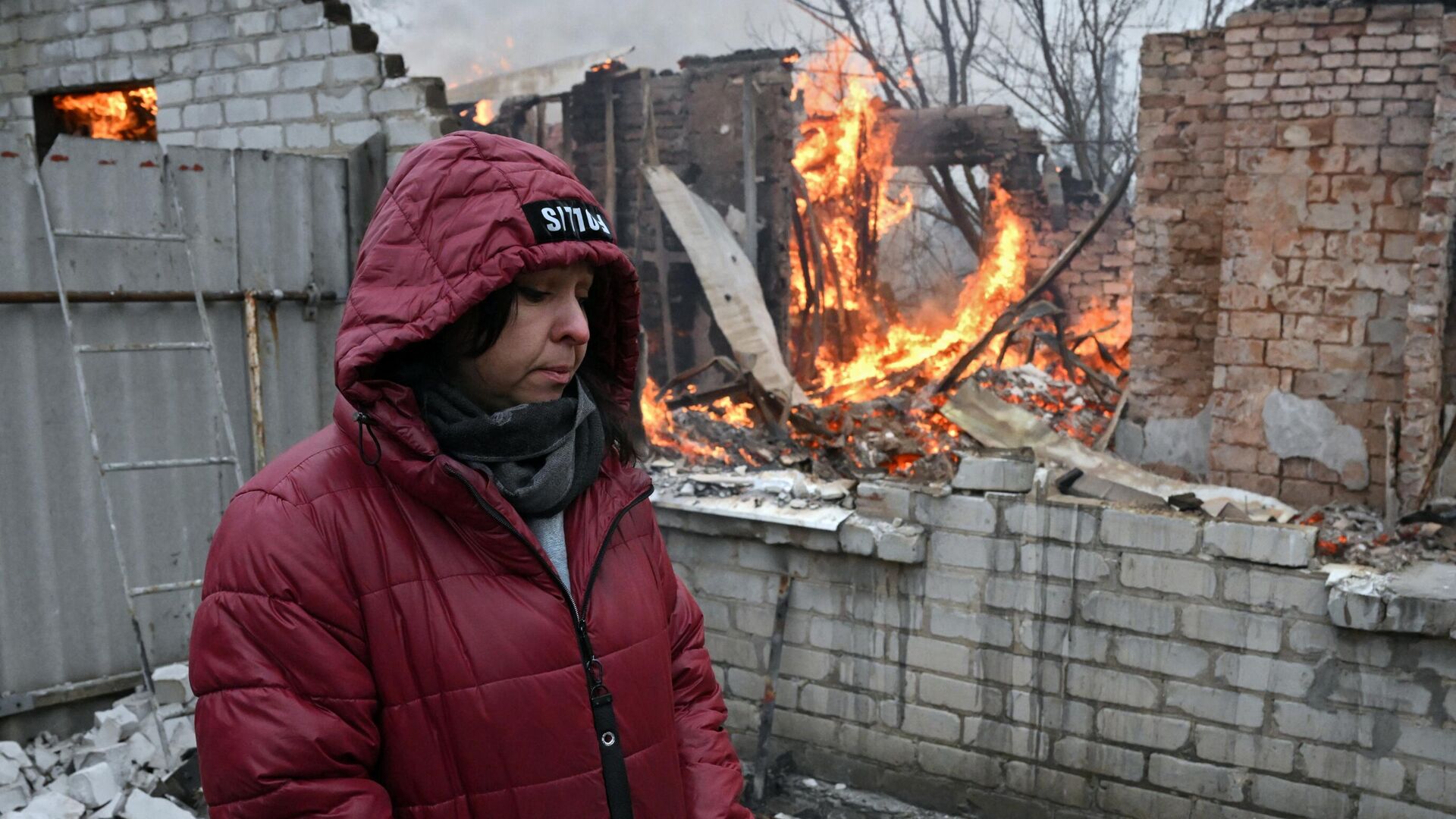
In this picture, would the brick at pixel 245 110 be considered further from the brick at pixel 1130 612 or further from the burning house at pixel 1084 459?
the brick at pixel 1130 612

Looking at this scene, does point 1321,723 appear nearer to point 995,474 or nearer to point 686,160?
point 995,474

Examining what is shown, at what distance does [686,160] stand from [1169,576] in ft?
29.9

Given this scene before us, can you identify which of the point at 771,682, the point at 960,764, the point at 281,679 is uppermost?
the point at 281,679

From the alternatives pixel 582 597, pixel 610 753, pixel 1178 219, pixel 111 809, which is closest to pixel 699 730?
pixel 610 753

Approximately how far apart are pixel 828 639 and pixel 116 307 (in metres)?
3.71

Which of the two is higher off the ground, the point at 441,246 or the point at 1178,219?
the point at 1178,219

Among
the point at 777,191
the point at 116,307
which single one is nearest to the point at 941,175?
the point at 777,191

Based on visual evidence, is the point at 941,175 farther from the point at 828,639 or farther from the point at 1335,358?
the point at 828,639

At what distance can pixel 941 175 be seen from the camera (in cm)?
1406

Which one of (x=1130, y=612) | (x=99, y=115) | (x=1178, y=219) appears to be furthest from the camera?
(x=1178, y=219)

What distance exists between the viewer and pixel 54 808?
3510 mm

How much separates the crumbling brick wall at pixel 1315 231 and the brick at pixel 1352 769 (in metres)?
3.43

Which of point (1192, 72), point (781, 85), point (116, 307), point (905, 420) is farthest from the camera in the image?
point (781, 85)

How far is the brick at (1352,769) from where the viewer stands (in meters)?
4.04
